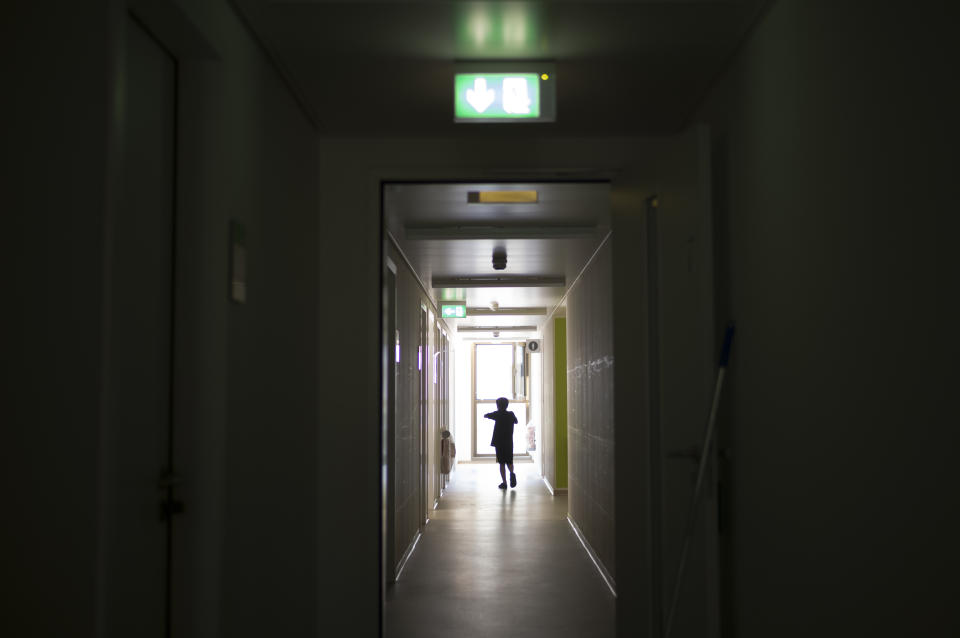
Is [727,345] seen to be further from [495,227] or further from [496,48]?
[495,227]

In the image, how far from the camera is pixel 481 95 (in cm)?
321

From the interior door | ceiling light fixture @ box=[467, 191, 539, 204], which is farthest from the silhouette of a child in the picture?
the interior door

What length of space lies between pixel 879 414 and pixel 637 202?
2.08m

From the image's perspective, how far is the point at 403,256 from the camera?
7.91m

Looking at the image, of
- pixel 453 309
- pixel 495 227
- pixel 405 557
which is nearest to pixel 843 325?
pixel 495 227

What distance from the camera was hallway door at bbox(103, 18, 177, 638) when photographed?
2.11 metres

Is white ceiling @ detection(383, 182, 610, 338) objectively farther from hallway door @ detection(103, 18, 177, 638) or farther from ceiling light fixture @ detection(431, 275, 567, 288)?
hallway door @ detection(103, 18, 177, 638)

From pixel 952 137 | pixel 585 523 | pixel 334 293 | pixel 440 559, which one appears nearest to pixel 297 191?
pixel 334 293

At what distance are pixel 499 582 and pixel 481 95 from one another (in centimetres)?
443

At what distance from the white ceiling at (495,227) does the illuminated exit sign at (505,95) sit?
1252mm

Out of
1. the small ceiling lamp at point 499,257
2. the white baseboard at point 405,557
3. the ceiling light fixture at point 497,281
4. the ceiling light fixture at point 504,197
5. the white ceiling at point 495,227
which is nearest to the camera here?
the white ceiling at point 495,227

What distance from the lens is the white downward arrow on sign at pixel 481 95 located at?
320cm

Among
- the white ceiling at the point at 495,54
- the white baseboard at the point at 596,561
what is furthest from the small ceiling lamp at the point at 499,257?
the white ceiling at the point at 495,54

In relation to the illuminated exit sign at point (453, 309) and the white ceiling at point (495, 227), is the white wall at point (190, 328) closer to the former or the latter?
the white ceiling at point (495, 227)
